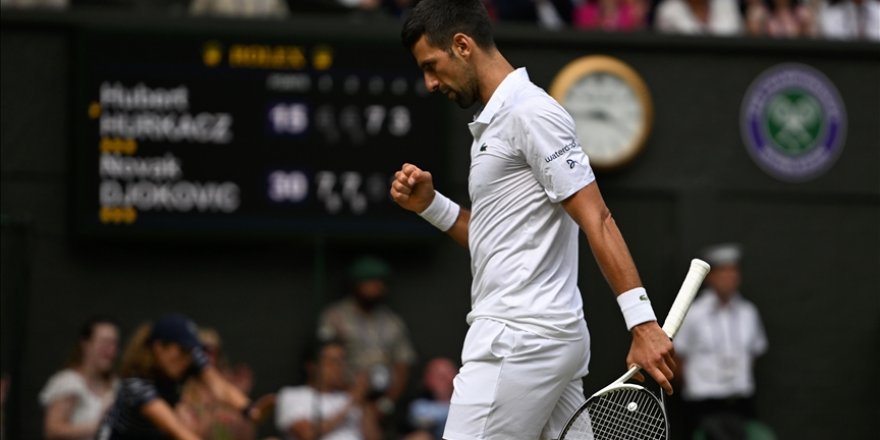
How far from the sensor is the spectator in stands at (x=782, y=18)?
1247 cm

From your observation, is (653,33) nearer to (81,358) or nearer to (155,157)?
(155,157)

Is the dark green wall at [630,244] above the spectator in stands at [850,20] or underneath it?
underneath

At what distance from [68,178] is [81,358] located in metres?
1.67

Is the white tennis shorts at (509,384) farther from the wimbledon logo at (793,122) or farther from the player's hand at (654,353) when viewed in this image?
the wimbledon logo at (793,122)

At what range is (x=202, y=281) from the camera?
11242 mm

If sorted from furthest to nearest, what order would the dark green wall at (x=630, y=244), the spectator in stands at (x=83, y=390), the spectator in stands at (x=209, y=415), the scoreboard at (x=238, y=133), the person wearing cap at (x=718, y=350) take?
the person wearing cap at (x=718, y=350)
the dark green wall at (x=630, y=244)
the scoreboard at (x=238, y=133)
the spectator in stands at (x=83, y=390)
the spectator in stands at (x=209, y=415)

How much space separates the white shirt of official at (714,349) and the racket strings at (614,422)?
618 centimetres

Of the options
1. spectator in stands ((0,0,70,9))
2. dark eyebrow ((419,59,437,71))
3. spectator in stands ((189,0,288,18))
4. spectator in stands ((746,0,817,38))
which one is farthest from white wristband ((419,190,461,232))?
spectator in stands ((746,0,817,38))

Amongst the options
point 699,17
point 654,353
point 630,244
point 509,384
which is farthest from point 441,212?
point 699,17

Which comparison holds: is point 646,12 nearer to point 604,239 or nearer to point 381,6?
point 381,6

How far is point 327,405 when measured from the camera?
30.9ft

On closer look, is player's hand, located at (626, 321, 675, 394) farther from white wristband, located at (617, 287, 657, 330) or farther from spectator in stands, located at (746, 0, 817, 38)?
spectator in stands, located at (746, 0, 817, 38)

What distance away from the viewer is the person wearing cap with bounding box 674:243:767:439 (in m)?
11.1

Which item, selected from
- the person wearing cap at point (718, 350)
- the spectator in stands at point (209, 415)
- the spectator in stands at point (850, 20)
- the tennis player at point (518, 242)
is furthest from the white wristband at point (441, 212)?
the spectator in stands at point (850, 20)
